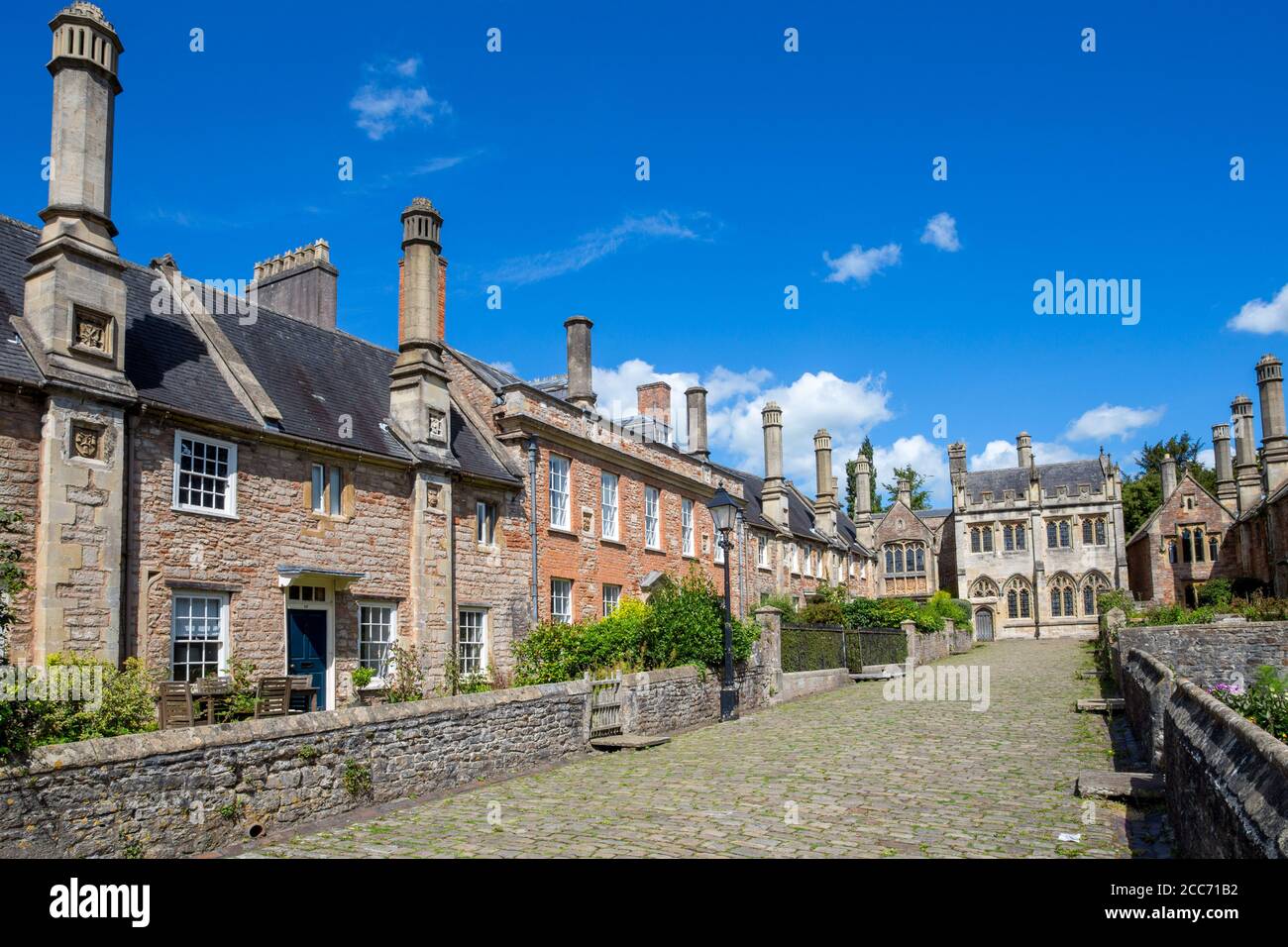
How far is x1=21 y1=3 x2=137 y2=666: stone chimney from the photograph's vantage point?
14133 mm

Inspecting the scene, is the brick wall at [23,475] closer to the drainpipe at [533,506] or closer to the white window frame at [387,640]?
the white window frame at [387,640]

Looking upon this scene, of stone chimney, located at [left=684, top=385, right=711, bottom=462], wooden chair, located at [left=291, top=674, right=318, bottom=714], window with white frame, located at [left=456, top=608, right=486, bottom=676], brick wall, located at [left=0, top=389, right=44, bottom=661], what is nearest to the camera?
brick wall, located at [left=0, top=389, right=44, bottom=661]

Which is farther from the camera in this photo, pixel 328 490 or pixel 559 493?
pixel 559 493

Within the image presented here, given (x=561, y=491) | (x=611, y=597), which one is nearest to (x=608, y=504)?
(x=561, y=491)

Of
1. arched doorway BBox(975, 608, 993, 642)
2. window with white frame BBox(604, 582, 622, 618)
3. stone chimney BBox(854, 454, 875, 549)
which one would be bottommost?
arched doorway BBox(975, 608, 993, 642)

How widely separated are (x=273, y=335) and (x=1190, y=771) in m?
19.5

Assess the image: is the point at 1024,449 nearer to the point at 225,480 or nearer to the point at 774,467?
the point at 774,467

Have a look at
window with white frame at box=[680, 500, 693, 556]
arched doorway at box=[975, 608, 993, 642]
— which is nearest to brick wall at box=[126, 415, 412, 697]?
window with white frame at box=[680, 500, 693, 556]

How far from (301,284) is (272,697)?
13.7m

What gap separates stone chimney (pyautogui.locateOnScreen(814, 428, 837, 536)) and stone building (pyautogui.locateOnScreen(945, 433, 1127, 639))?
1868 centimetres

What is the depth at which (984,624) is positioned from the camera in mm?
66250

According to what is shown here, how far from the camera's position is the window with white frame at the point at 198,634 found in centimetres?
1603

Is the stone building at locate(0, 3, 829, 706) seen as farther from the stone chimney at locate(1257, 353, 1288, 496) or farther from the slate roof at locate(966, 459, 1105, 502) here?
the slate roof at locate(966, 459, 1105, 502)

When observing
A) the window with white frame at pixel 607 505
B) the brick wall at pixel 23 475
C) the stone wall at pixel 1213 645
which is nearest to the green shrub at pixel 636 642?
the window with white frame at pixel 607 505
